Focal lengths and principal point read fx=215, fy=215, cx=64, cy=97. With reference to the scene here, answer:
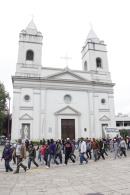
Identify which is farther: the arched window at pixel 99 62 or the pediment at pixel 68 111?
the arched window at pixel 99 62

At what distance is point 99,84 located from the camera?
1364 inches

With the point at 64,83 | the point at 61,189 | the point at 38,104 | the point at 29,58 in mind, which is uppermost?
the point at 29,58

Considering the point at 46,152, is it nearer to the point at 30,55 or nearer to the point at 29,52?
the point at 30,55

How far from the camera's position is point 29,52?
111 ft

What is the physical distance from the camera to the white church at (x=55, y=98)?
30.0 metres

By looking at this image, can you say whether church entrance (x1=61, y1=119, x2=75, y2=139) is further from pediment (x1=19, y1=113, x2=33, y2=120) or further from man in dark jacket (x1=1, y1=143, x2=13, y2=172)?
man in dark jacket (x1=1, y1=143, x2=13, y2=172)

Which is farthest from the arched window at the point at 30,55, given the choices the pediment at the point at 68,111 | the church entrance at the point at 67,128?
the church entrance at the point at 67,128

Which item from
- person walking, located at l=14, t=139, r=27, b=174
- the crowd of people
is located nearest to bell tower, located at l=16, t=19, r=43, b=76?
the crowd of people

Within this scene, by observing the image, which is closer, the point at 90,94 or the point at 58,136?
the point at 58,136

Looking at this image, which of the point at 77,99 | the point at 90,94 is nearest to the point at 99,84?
the point at 90,94

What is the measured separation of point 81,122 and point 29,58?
1281cm

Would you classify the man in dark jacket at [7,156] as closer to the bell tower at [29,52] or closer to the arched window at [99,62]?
the bell tower at [29,52]

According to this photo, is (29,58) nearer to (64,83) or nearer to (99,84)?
(64,83)

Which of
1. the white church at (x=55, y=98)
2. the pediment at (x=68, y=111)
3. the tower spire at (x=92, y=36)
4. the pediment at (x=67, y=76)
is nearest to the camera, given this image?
the white church at (x=55, y=98)
